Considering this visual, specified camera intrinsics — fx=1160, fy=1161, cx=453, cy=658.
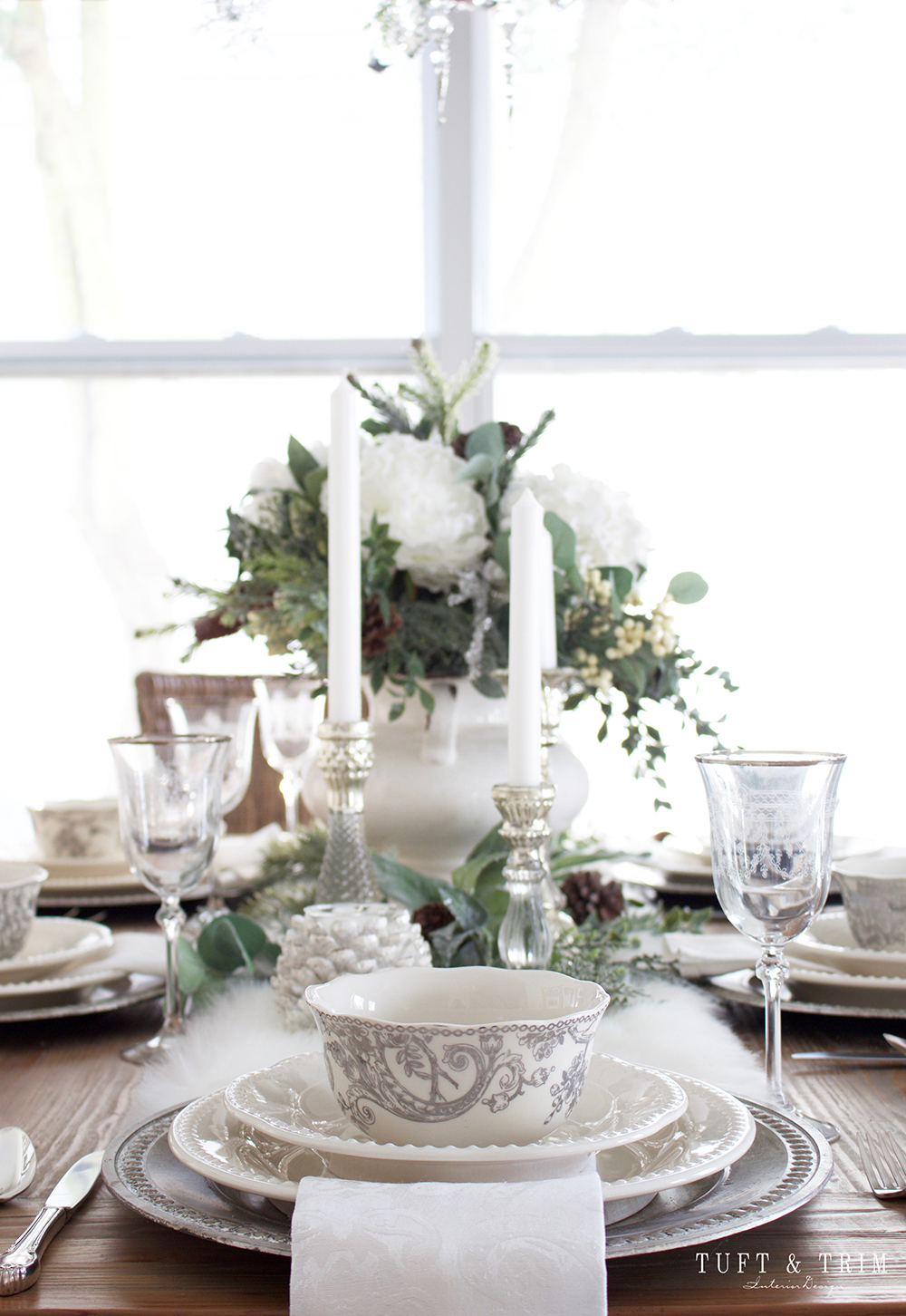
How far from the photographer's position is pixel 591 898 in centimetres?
95

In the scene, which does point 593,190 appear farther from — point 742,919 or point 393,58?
point 742,919

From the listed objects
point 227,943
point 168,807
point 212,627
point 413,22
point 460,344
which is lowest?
point 227,943

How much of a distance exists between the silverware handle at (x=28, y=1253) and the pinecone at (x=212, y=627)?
0.66 metres

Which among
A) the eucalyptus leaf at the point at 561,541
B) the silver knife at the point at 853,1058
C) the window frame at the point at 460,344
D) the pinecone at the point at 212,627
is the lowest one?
the silver knife at the point at 853,1058

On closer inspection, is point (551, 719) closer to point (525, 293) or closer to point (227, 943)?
point (227, 943)

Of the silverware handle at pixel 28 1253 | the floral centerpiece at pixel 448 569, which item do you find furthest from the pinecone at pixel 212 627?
the silverware handle at pixel 28 1253

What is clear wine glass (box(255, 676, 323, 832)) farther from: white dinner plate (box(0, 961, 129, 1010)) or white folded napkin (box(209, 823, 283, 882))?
white dinner plate (box(0, 961, 129, 1010))

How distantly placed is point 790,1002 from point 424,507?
496 millimetres

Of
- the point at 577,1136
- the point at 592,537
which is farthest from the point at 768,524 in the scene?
the point at 577,1136

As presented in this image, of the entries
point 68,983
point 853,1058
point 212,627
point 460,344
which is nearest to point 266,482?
point 212,627

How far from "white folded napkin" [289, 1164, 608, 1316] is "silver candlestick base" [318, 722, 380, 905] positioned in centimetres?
44

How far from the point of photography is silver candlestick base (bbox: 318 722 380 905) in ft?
2.81

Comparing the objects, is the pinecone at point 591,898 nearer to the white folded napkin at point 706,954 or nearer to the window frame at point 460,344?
the white folded napkin at point 706,954

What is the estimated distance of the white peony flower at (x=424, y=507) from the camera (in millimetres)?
1013
